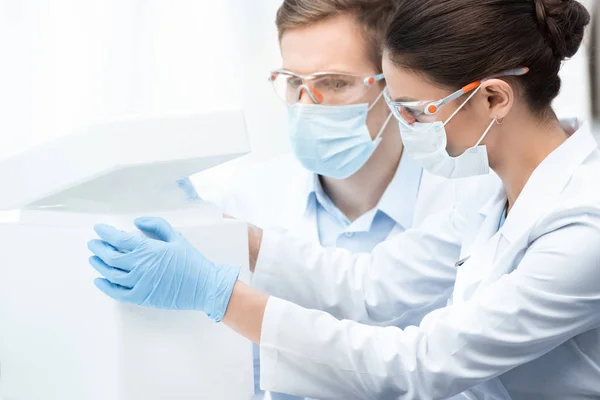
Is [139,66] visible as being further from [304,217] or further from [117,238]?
[117,238]

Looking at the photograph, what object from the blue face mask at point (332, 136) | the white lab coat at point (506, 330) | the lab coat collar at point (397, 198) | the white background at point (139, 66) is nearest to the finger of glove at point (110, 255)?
the white lab coat at point (506, 330)

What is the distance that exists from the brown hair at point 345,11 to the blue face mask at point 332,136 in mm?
156

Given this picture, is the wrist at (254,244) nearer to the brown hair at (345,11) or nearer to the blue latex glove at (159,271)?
the blue latex glove at (159,271)

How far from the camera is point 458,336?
1.25 meters

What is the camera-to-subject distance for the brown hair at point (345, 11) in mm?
1880

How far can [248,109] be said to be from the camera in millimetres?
2811

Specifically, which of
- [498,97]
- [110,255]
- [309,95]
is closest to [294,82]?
[309,95]

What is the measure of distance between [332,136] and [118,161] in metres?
0.80

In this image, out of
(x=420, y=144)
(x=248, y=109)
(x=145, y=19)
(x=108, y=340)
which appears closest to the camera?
(x=108, y=340)

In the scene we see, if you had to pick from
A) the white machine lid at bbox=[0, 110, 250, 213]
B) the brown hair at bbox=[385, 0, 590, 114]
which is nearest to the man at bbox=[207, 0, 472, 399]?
the brown hair at bbox=[385, 0, 590, 114]

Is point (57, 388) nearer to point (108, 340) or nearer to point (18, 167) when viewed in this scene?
point (108, 340)

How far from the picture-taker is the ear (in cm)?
133

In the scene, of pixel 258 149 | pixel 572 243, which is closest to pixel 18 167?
pixel 572 243

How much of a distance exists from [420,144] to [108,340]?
28.5 inches
